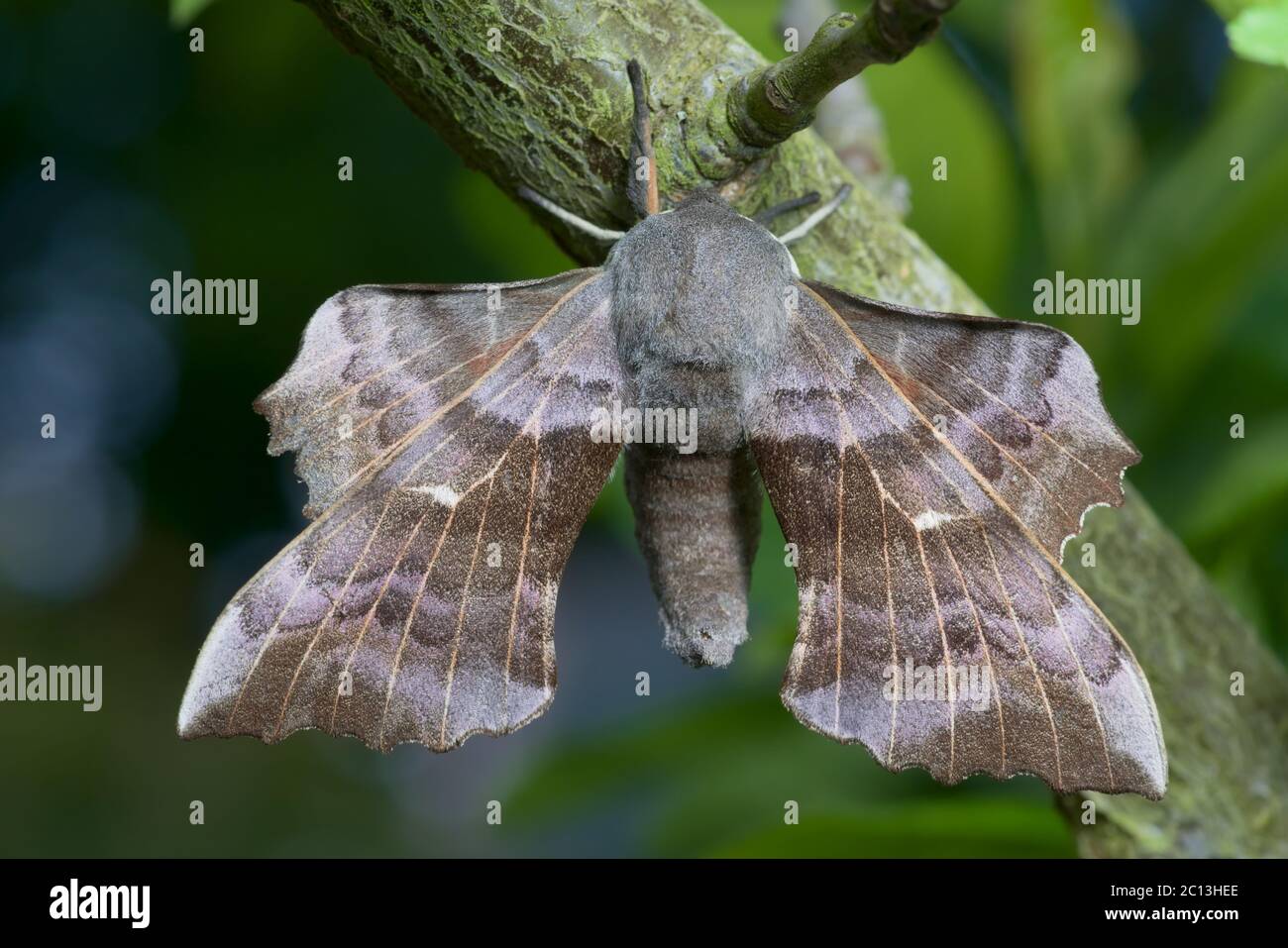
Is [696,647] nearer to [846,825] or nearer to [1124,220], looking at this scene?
[846,825]

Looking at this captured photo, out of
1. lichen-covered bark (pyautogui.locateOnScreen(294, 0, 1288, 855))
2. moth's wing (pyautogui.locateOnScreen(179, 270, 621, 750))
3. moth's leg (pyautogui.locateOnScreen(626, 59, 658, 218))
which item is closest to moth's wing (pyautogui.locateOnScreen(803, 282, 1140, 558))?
lichen-covered bark (pyautogui.locateOnScreen(294, 0, 1288, 855))

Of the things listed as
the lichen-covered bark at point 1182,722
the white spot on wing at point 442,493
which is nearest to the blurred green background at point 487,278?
the lichen-covered bark at point 1182,722

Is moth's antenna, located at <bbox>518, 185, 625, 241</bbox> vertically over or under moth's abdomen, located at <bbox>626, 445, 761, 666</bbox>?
over

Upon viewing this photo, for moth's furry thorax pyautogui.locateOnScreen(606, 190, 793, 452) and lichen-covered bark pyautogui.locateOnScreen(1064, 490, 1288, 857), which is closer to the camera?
moth's furry thorax pyautogui.locateOnScreen(606, 190, 793, 452)

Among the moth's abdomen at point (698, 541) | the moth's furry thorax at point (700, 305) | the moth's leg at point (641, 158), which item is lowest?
the moth's abdomen at point (698, 541)

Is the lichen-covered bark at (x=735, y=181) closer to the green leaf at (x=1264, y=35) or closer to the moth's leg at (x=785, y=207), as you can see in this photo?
the moth's leg at (x=785, y=207)

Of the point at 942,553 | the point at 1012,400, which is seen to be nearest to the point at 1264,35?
the point at 1012,400

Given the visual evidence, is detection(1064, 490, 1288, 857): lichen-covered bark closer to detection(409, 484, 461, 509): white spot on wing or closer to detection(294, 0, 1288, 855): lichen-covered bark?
detection(294, 0, 1288, 855): lichen-covered bark
